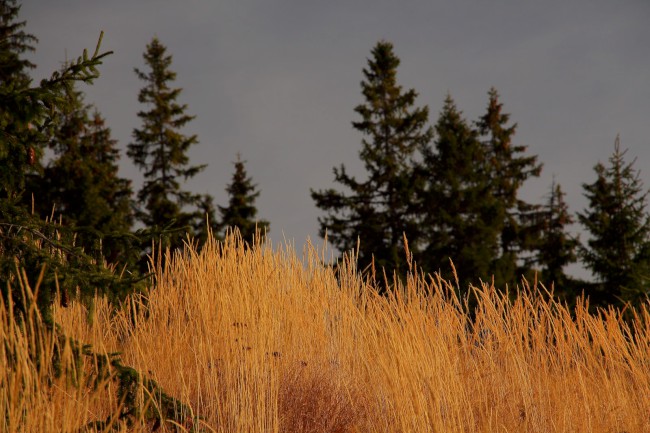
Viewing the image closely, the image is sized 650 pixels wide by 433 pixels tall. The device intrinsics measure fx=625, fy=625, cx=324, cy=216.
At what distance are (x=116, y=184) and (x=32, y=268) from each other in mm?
16282

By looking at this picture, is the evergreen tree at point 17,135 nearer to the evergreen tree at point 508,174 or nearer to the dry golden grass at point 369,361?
the dry golden grass at point 369,361

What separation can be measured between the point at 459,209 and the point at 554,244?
3.76 m

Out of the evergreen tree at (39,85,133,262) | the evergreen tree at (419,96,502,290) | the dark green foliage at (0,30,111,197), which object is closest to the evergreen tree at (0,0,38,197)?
the dark green foliage at (0,30,111,197)

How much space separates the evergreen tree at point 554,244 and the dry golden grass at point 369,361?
41.2ft

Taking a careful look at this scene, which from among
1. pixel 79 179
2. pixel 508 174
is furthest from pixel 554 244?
pixel 79 179

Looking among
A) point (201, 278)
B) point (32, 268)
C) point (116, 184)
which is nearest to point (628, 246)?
point (201, 278)

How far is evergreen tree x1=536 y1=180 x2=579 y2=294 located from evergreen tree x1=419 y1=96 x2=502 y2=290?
205 cm

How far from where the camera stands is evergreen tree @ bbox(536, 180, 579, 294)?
19.1 meters

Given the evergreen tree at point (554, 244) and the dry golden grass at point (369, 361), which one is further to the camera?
the evergreen tree at point (554, 244)

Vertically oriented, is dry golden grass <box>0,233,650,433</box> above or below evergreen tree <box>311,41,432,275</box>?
below

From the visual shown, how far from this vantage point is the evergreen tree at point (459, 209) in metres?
18.0

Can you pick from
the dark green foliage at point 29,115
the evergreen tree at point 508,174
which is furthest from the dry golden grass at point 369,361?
the evergreen tree at point 508,174

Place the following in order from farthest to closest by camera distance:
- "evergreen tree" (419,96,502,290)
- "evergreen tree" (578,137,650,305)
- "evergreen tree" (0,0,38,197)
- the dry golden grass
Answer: "evergreen tree" (419,96,502,290) → "evergreen tree" (578,137,650,305) → the dry golden grass → "evergreen tree" (0,0,38,197)

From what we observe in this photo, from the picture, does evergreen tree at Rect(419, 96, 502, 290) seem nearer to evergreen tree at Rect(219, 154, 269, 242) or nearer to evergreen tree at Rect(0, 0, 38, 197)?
evergreen tree at Rect(219, 154, 269, 242)
